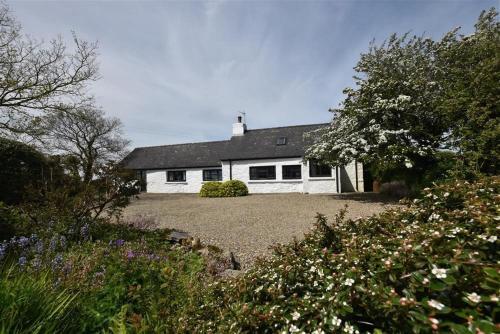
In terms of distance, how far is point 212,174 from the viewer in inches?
989

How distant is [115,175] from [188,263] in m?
3.14

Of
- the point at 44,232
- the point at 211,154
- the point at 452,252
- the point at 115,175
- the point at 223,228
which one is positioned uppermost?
the point at 211,154

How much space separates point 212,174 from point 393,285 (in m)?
24.0

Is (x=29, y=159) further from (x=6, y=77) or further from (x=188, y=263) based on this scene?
(x=188, y=263)

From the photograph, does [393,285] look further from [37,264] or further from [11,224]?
[11,224]

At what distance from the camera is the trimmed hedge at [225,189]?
67.0 ft

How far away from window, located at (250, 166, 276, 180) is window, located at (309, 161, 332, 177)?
332cm

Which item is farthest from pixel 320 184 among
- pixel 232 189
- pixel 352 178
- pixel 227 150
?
pixel 227 150

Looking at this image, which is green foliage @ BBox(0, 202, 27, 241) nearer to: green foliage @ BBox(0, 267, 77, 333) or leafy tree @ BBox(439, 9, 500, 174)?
green foliage @ BBox(0, 267, 77, 333)

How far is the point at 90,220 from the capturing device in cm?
593

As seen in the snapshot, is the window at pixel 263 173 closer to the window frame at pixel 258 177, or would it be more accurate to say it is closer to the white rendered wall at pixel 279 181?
the window frame at pixel 258 177

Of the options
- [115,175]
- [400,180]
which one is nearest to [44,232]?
[115,175]

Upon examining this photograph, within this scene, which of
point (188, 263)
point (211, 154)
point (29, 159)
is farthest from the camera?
point (211, 154)

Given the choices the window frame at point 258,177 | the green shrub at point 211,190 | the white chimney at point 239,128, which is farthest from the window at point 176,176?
the window frame at point 258,177
